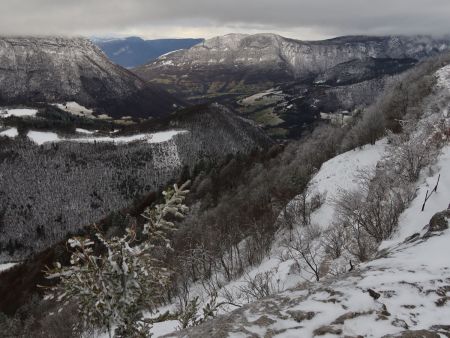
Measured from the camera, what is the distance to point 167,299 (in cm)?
3844

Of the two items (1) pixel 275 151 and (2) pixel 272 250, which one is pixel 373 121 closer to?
(2) pixel 272 250

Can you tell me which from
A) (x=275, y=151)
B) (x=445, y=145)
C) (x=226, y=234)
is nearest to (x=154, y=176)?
(x=275, y=151)

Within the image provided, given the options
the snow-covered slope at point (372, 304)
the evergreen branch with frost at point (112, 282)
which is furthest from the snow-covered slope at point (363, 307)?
the evergreen branch with frost at point (112, 282)

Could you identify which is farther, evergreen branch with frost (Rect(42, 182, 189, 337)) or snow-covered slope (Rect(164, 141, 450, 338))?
snow-covered slope (Rect(164, 141, 450, 338))

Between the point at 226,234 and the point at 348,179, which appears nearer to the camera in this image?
the point at 348,179

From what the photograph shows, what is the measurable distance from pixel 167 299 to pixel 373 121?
88.7ft

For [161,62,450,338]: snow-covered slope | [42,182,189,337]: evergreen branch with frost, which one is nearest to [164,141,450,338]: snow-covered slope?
[161,62,450,338]: snow-covered slope

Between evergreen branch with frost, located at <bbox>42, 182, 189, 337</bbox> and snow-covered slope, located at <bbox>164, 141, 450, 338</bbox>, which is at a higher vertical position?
evergreen branch with frost, located at <bbox>42, 182, 189, 337</bbox>

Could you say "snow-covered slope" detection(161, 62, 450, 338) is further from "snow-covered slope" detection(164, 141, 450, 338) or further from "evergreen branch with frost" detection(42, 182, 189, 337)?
"evergreen branch with frost" detection(42, 182, 189, 337)

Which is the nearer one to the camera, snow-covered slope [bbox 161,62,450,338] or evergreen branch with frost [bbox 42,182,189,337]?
evergreen branch with frost [bbox 42,182,189,337]

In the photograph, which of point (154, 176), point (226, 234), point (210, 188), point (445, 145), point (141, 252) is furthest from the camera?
point (154, 176)

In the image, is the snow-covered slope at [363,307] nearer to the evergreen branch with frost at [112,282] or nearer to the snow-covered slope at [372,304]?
the snow-covered slope at [372,304]

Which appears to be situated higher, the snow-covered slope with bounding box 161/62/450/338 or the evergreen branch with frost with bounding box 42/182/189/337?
the evergreen branch with frost with bounding box 42/182/189/337

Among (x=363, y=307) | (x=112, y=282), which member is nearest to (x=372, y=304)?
(x=363, y=307)
